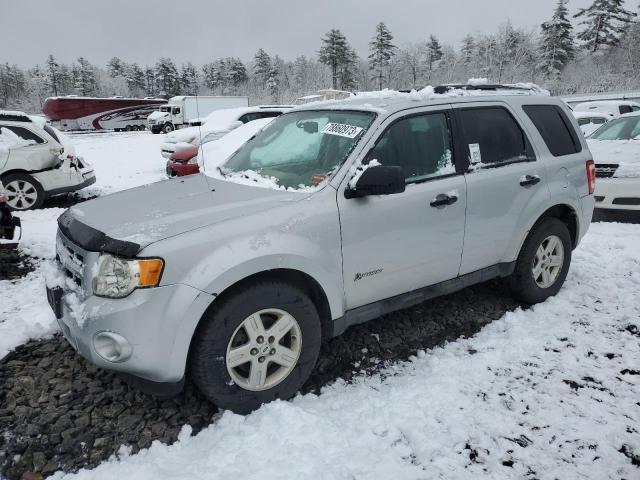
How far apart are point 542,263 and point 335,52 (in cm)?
7142

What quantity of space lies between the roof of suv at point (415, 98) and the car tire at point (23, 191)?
21.6 ft

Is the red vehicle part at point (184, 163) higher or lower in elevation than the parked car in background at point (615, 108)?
lower

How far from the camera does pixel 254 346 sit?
2.69 m

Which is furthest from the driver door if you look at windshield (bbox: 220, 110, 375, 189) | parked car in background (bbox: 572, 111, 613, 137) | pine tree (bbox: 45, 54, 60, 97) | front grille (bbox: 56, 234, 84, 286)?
pine tree (bbox: 45, 54, 60, 97)

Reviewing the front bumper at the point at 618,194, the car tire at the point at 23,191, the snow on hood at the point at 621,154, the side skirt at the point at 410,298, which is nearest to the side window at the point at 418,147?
the side skirt at the point at 410,298

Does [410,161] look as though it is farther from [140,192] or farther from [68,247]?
[68,247]

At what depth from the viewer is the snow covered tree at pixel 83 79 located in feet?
297

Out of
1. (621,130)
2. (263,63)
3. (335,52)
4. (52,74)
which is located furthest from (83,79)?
(621,130)

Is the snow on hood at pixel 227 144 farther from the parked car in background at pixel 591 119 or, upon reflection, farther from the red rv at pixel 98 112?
the red rv at pixel 98 112

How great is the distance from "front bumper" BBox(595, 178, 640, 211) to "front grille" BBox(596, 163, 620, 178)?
8cm

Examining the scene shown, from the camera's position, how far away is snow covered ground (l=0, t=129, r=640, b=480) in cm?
235

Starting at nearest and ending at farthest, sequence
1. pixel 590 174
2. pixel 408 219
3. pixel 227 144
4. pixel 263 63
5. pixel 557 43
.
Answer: pixel 408 219 → pixel 590 174 → pixel 227 144 → pixel 557 43 → pixel 263 63

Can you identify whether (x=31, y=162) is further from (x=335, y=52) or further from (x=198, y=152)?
(x=335, y=52)

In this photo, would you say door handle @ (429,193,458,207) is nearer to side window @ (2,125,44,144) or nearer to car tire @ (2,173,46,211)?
car tire @ (2,173,46,211)
